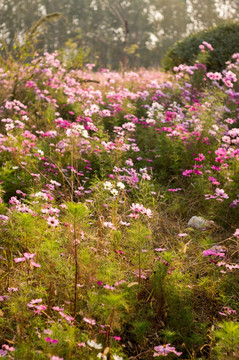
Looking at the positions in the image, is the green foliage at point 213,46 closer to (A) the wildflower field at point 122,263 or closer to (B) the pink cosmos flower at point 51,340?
(A) the wildflower field at point 122,263

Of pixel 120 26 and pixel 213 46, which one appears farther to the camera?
pixel 120 26

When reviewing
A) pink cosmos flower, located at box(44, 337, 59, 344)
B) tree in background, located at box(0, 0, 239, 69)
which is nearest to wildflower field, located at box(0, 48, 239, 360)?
pink cosmos flower, located at box(44, 337, 59, 344)

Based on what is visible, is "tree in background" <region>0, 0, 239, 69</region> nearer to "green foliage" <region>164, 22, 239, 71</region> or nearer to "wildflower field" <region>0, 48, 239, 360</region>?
"green foliage" <region>164, 22, 239, 71</region>

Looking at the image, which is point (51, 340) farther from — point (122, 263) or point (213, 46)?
point (213, 46)

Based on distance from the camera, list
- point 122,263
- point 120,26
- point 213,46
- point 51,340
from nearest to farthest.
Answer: point 51,340, point 122,263, point 213,46, point 120,26

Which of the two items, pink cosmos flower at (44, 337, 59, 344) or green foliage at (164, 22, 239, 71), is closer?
pink cosmos flower at (44, 337, 59, 344)

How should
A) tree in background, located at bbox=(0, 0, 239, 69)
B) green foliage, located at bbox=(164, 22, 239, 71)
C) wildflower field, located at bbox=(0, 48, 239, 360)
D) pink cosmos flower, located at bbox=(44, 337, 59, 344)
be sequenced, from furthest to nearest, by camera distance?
A: 1. tree in background, located at bbox=(0, 0, 239, 69)
2. green foliage, located at bbox=(164, 22, 239, 71)
3. wildflower field, located at bbox=(0, 48, 239, 360)
4. pink cosmos flower, located at bbox=(44, 337, 59, 344)

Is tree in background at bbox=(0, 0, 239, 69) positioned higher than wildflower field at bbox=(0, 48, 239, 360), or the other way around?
tree in background at bbox=(0, 0, 239, 69)

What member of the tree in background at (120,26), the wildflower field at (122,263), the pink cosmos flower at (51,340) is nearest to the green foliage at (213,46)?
the wildflower field at (122,263)

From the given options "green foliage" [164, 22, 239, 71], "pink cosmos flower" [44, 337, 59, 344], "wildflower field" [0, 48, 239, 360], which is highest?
"green foliage" [164, 22, 239, 71]

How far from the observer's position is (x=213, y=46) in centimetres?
952

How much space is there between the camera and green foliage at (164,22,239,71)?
9352 millimetres

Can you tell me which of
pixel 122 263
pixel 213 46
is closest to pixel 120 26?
pixel 213 46

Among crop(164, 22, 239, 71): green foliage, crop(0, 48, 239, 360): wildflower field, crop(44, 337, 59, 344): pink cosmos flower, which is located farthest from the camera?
crop(164, 22, 239, 71): green foliage
